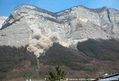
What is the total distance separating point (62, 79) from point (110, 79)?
2574 centimetres

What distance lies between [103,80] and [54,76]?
23335 mm

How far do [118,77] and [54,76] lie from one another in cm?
2559

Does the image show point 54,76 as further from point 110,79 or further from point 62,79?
point 110,79

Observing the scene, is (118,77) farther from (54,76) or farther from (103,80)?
(54,76)

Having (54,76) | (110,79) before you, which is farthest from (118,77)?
(54,76)

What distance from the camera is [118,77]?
155 ft

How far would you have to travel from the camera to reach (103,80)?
49031mm

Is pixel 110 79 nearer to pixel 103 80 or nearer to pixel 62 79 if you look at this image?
pixel 103 80

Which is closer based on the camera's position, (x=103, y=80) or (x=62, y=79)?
(x=103, y=80)

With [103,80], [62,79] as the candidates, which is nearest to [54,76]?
[62,79]

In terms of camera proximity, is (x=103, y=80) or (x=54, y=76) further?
(x=54, y=76)

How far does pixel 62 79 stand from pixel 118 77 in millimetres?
26393

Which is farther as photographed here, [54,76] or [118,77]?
[54,76]

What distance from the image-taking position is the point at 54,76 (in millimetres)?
71312
